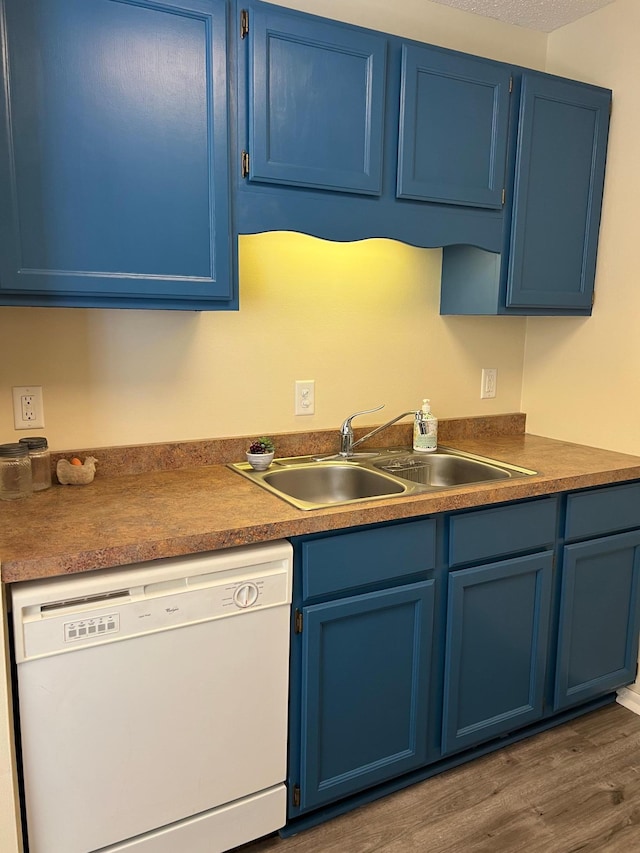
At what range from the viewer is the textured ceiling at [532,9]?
225cm

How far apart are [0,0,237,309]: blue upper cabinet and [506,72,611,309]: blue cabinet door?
108 centimetres

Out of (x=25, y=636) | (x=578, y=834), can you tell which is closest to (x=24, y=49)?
(x=25, y=636)

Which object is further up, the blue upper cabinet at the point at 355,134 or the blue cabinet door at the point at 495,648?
the blue upper cabinet at the point at 355,134

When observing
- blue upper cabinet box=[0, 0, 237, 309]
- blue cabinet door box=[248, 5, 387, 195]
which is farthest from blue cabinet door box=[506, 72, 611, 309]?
blue upper cabinet box=[0, 0, 237, 309]

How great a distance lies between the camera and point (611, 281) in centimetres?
233

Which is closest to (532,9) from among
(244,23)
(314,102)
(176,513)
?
(314,102)

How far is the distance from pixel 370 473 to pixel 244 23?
1.34 meters

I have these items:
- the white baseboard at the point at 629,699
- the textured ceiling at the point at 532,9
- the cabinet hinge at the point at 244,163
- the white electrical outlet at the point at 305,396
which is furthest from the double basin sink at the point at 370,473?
the textured ceiling at the point at 532,9

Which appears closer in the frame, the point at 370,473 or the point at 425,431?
the point at 370,473

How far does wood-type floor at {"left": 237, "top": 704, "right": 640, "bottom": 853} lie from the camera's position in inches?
68.6

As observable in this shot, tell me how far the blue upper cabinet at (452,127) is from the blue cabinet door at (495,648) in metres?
1.21

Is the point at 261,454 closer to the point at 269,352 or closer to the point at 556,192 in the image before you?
the point at 269,352

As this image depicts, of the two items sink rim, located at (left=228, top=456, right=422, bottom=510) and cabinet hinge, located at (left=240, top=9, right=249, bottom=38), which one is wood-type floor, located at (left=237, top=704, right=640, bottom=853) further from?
cabinet hinge, located at (left=240, top=9, right=249, bottom=38)

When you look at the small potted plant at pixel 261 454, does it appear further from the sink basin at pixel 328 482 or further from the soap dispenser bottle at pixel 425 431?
the soap dispenser bottle at pixel 425 431
